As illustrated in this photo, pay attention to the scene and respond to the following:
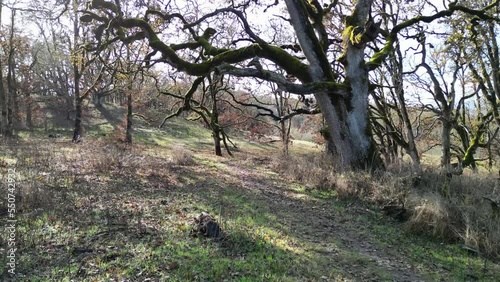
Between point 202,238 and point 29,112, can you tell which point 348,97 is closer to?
point 202,238

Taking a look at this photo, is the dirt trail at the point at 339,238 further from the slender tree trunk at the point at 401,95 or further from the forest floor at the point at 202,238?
the slender tree trunk at the point at 401,95

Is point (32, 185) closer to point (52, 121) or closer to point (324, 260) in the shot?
point (324, 260)

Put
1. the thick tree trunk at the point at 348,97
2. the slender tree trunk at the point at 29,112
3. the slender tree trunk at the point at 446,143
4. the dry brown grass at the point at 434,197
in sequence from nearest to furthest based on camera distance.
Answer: the dry brown grass at the point at 434,197, the thick tree trunk at the point at 348,97, the slender tree trunk at the point at 446,143, the slender tree trunk at the point at 29,112

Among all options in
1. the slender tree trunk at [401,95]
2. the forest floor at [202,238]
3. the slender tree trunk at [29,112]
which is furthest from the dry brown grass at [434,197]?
the slender tree trunk at [29,112]

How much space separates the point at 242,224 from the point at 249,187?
3992 millimetres

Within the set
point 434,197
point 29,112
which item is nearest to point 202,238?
point 434,197

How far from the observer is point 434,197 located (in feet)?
22.0

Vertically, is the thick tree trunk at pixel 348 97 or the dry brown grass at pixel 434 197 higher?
the thick tree trunk at pixel 348 97

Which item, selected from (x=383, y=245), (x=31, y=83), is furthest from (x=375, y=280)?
(x=31, y=83)

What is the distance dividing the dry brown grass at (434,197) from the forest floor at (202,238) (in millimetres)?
270

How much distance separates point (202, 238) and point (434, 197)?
4.73 meters

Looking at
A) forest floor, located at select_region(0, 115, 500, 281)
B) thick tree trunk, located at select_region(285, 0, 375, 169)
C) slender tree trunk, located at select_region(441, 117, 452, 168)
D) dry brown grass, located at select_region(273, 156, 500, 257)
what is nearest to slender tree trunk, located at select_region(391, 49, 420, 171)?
slender tree trunk, located at select_region(441, 117, 452, 168)

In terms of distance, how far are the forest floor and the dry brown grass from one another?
0.27 m

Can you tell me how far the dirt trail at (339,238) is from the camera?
15.8ft
